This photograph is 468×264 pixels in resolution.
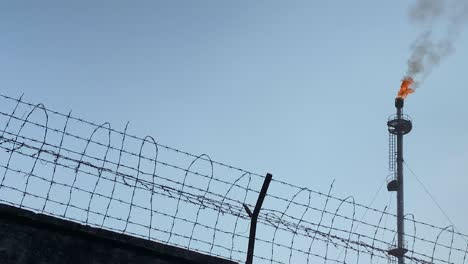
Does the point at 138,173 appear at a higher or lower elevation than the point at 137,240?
higher

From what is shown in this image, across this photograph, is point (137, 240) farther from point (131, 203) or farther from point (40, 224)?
point (40, 224)

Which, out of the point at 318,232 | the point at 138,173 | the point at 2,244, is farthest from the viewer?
the point at 318,232

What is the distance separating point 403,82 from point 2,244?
37.8 meters

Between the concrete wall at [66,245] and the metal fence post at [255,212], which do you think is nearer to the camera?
the concrete wall at [66,245]

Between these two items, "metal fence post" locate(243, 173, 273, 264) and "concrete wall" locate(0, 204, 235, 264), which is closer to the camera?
"concrete wall" locate(0, 204, 235, 264)

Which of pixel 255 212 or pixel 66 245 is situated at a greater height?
pixel 255 212

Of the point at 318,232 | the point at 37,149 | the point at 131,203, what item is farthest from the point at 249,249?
the point at 37,149

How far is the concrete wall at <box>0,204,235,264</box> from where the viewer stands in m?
5.66

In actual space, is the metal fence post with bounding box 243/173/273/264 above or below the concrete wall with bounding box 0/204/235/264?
above

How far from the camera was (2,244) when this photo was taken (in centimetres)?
560

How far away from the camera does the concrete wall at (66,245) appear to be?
5660mm

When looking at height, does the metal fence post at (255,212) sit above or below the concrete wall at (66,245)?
above

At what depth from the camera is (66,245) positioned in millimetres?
5875

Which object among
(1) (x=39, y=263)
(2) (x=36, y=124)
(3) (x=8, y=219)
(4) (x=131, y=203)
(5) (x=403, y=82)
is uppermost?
(5) (x=403, y=82)
